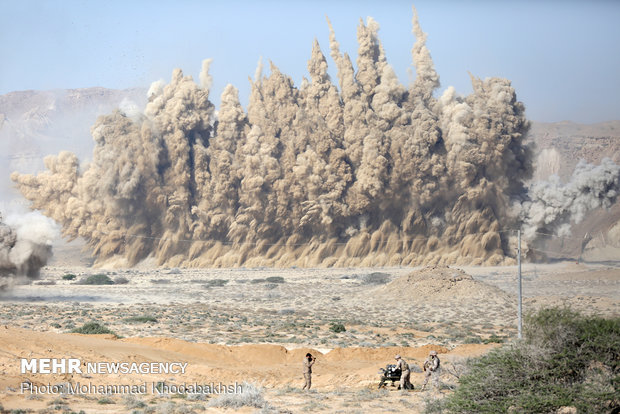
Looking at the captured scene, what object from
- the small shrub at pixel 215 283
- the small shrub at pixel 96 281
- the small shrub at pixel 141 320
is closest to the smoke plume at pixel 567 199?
the small shrub at pixel 215 283

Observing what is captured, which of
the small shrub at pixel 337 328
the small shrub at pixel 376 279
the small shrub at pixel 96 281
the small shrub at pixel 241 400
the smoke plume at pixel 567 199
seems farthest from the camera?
the smoke plume at pixel 567 199

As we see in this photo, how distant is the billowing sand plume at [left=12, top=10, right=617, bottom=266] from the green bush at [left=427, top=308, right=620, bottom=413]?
53.3 metres

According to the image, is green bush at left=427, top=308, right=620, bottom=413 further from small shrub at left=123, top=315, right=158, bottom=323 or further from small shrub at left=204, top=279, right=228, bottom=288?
small shrub at left=204, top=279, right=228, bottom=288

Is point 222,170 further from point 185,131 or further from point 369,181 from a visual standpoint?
point 369,181

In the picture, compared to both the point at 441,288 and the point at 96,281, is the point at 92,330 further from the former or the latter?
the point at 96,281

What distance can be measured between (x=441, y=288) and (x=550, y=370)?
29827 millimetres

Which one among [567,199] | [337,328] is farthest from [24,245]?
[567,199]

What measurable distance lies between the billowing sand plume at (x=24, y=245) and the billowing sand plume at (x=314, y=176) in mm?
Result: 31347

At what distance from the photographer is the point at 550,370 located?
40.2ft

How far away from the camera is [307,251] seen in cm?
6994

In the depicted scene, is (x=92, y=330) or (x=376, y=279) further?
(x=376, y=279)

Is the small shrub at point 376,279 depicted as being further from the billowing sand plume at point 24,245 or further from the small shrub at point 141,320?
the small shrub at point 141,320

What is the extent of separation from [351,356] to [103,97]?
160 metres

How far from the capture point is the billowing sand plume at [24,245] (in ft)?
111
